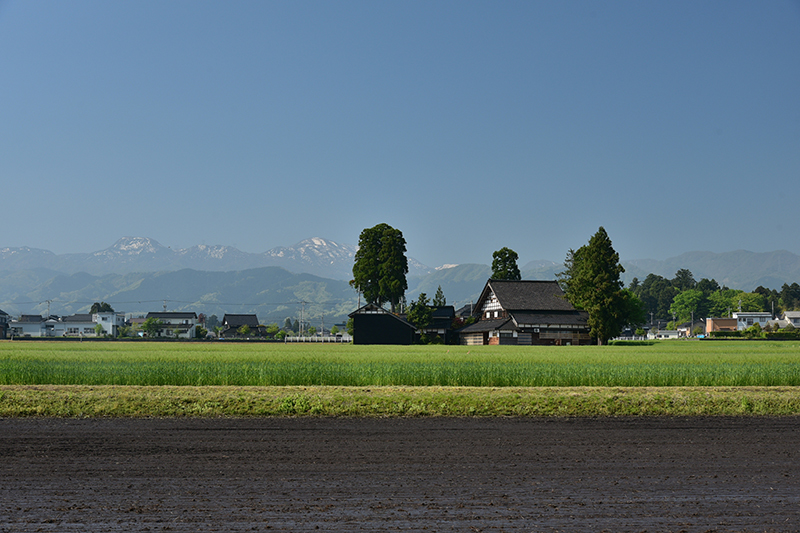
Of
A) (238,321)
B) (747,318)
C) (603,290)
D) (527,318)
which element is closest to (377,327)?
(527,318)

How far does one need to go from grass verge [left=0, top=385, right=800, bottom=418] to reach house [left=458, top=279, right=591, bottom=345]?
49418 millimetres

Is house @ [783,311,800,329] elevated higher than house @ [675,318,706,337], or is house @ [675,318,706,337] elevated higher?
house @ [783,311,800,329]

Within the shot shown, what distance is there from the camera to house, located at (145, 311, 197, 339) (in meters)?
135

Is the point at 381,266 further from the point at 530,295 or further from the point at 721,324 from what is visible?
the point at 721,324

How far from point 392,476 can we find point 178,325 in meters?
138

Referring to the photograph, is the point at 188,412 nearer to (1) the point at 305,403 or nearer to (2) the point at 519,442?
(1) the point at 305,403

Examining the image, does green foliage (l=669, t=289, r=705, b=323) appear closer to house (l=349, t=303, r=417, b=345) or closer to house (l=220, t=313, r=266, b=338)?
house (l=220, t=313, r=266, b=338)

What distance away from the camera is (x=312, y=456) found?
1009 centimetres

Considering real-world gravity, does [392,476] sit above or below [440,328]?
below

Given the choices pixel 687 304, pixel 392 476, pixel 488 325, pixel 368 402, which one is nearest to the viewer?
pixel 392 476

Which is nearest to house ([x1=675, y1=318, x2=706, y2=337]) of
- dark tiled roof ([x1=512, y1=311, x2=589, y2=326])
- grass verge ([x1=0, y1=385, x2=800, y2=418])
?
dark tiled roof ([x1=512, y1=311, x2=589, y2=326])

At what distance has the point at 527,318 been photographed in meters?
68.1

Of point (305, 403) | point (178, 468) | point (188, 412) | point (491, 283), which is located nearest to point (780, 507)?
point (178, 468)

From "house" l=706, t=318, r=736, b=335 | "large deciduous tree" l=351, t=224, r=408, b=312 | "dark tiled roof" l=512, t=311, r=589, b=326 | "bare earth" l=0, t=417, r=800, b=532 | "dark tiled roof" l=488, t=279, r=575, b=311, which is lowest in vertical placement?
"bare earth" l=0, t=417, r=800, b=532
